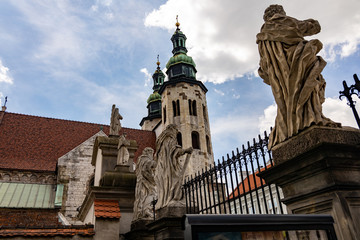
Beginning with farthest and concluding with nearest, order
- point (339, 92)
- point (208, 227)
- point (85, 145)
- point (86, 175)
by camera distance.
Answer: point (85, 145) < point (86, 175) < point (339, 92) < point (208, 227)

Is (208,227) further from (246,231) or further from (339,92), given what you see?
(339,92)

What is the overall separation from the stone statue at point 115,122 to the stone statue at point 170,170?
3.12 meters

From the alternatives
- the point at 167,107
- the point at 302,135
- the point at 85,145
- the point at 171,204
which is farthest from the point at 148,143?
the point at 302,135

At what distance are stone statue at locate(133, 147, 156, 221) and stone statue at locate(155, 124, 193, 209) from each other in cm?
88

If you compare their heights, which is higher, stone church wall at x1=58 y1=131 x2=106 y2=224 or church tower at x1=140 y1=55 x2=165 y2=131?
church tower at x1=140 y1=55 x2=165 y2=131

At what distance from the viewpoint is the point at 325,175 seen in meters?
2.32

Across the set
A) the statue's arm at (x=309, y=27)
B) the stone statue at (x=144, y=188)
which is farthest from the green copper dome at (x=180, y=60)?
the statue's arm at (x=309, y=27)

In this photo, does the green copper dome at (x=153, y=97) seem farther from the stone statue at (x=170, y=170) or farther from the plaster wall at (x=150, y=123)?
the stone statue at (x=170, y=170)

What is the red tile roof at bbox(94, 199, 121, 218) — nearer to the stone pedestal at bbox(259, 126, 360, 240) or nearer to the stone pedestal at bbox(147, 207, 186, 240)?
the stone pedestal at bbox(147, 207, 186, 240)

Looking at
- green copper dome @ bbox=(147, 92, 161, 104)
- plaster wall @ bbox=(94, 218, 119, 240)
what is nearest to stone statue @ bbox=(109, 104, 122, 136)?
plaster wall @ bbox=(94, 218, 119, 240)

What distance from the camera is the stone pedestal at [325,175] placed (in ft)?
7.08

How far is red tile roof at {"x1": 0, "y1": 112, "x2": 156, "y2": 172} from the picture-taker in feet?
67.6

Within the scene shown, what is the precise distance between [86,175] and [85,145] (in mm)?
2226

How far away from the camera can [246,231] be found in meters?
1.53
